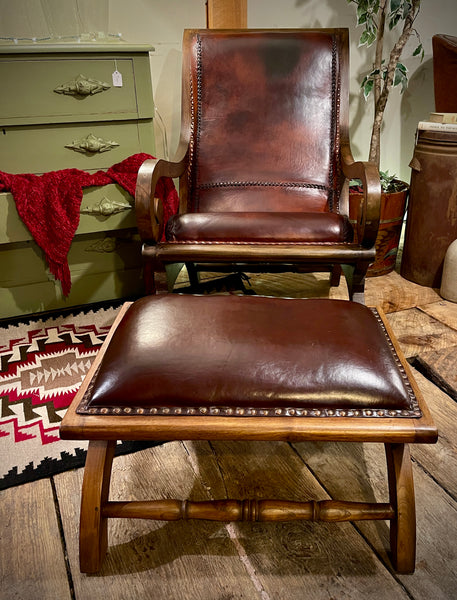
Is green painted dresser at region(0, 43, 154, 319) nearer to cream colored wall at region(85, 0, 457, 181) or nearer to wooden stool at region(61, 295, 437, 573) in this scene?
cream colored wall at region(85, 0, 457, 181)

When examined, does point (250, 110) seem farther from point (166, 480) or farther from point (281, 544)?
point (281, 544)

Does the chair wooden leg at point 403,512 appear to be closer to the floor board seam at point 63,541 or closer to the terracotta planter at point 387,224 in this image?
the floor board seam at point 63,541

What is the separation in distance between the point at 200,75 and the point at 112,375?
1.45 meters

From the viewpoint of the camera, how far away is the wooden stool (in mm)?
854

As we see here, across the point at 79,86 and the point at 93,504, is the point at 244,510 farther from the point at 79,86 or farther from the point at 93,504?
the point at 79,86

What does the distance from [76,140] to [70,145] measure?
30mm

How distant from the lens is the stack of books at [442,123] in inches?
77.3

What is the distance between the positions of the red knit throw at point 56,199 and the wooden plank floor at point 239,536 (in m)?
0.89

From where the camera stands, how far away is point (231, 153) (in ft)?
6.34

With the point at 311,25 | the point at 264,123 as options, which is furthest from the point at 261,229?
the point at 311,25

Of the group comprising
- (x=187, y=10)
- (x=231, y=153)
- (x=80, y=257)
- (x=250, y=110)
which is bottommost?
(x=80, y=257)

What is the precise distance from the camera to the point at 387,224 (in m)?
2.20

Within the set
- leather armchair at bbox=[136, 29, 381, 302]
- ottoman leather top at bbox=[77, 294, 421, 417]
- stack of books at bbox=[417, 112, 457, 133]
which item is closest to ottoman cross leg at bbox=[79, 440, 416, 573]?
ottoman leather top at bbox=[77, 294, 421, 417]

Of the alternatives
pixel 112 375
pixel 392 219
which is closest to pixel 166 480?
pixel 112 375
